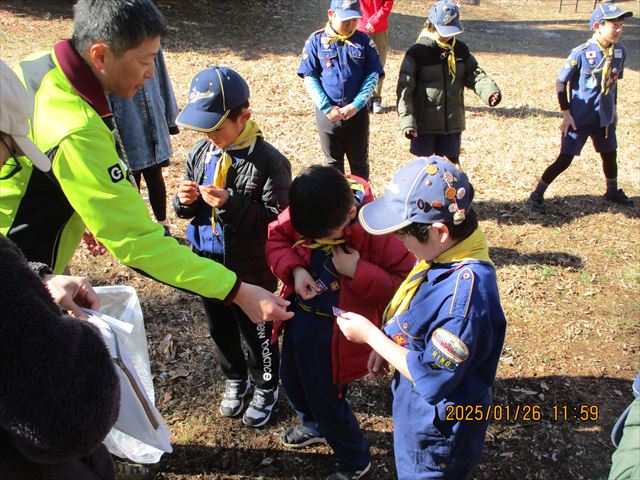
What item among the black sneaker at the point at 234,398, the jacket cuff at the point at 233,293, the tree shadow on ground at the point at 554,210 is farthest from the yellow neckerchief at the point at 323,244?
the tree shadow on ground at the point at 554,210

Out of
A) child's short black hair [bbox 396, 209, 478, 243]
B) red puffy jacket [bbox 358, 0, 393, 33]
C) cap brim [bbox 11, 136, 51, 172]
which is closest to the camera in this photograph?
cap brim [bbox 11, 136, 51, 172]

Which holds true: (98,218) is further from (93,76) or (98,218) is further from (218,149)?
(218,149)

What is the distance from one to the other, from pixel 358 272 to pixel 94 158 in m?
1.16

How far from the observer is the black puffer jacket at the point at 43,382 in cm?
122

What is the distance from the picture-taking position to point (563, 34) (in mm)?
16438

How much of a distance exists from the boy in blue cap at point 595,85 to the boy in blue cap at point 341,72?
1998 mm

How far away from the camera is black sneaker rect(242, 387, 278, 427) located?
10.9 feet

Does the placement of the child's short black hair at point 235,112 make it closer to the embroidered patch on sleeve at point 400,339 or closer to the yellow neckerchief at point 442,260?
the yellow neckerchief at point 442,260

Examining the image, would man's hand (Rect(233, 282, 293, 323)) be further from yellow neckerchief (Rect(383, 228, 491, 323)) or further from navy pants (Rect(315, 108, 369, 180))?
navy pants (Rect(315, 108, 369, 180))

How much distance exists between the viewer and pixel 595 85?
214 inches

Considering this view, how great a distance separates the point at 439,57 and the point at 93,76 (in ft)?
12.0

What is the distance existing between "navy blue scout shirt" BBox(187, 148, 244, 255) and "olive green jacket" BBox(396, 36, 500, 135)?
253cm

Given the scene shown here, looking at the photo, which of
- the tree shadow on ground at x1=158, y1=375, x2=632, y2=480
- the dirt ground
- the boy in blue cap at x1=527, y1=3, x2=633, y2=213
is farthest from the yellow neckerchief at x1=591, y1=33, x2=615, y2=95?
the tree shadow on ground at x1=158, y1=375, x2=632, y2=480
